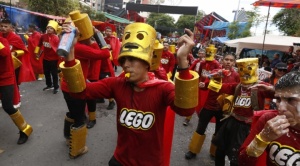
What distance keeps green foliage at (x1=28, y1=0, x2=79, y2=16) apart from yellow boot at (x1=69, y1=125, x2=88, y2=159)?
1708 centimetres

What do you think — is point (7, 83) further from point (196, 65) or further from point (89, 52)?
point (196, 65)

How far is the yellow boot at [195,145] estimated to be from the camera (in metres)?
4.16

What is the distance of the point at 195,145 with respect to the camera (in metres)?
4.18

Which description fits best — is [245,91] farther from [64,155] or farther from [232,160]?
[64,155]

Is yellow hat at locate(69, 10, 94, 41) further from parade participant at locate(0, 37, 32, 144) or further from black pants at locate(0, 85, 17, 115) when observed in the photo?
black pants at locate(0, 85, 17, 115)

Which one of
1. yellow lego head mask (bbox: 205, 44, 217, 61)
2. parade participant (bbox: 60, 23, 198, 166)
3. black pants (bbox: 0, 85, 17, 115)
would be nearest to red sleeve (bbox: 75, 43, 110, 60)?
parade participant (bbox: 60, 23, 198, 166)

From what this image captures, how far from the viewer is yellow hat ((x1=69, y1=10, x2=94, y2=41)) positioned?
7.41 feet

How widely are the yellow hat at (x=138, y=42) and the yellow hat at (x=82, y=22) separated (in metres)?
0.60

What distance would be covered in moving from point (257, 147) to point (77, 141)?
279cm

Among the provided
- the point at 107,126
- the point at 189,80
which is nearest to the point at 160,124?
the point at 189,80

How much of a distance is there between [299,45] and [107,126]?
Result: 1117 cm

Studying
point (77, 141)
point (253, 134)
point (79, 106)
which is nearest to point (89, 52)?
point (79, 106)

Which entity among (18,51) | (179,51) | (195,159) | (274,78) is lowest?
(195,159)

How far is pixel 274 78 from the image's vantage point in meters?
6.04
